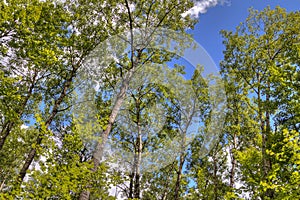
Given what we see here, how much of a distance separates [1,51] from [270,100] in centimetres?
1222

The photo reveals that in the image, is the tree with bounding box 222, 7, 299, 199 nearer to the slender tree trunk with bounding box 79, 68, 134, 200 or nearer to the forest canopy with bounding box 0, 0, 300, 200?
the forest canopy with bounding box 0, 0, 300, 200

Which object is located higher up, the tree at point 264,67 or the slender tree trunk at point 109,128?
the tree at point 264,67

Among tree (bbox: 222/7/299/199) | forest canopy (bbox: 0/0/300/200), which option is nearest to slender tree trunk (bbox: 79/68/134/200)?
forest canopy (bbox: 0/0/300/200)

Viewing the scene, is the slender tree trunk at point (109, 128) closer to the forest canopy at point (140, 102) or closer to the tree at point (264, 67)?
the forest canopy at point (140, 102)

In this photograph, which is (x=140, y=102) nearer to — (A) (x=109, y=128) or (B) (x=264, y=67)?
(A) (x=109, y=128)

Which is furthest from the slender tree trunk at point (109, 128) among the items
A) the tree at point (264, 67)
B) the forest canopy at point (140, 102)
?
the tree at point (264, 67)

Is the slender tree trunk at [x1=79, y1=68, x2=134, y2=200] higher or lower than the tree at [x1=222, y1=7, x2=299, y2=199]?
lower

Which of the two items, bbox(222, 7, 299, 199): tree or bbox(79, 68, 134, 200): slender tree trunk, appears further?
bbox(222, 7, 299, 199): tree

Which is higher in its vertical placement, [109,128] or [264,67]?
[264,67]

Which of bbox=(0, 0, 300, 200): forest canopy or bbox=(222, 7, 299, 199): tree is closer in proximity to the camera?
bbox=(0, 0, 300, 200): forest canopy

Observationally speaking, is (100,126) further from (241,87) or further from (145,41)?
(241,87)

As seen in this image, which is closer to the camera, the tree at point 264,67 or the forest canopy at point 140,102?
the forest canopy at point 140,102

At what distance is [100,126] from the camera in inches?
259

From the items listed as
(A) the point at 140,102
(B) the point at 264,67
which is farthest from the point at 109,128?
(B) the point at 264,67
